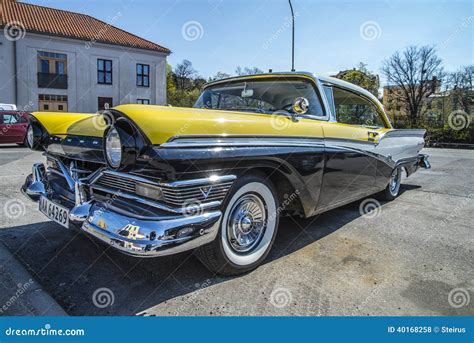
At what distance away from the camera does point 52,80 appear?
73.7 ft

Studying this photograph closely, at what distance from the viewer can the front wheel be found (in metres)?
2.39

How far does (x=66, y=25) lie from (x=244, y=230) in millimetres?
26485

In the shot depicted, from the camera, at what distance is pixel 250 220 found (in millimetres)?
2625

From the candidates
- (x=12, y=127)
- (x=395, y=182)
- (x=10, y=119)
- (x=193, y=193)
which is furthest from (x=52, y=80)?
(x=193, y=193)

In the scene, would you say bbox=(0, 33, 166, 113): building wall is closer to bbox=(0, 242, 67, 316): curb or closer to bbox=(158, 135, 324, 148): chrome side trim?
bbox=(0, 242, 67, 316): curb

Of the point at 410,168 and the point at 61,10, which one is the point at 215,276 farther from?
the point at 61,10

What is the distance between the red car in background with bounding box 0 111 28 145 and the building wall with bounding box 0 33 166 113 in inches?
354

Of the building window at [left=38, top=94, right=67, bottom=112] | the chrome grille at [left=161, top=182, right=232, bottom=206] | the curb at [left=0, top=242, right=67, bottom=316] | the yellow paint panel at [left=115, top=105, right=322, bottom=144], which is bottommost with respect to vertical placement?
the curb at [left=0, top=242, right=67, bottom=316]

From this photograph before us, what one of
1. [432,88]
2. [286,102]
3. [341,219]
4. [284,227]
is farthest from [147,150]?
[432,88]

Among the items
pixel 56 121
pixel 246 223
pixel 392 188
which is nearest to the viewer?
pixel 246 223

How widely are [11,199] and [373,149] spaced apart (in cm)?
451

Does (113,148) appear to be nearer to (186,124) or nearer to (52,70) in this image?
(186,124)

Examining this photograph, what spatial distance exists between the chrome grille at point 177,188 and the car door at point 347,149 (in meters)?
1.27

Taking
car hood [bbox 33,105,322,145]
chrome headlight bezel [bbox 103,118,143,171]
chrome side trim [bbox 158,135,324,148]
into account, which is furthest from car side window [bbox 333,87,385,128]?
chrome headlight bezel [bbox 103,118,143,171]
